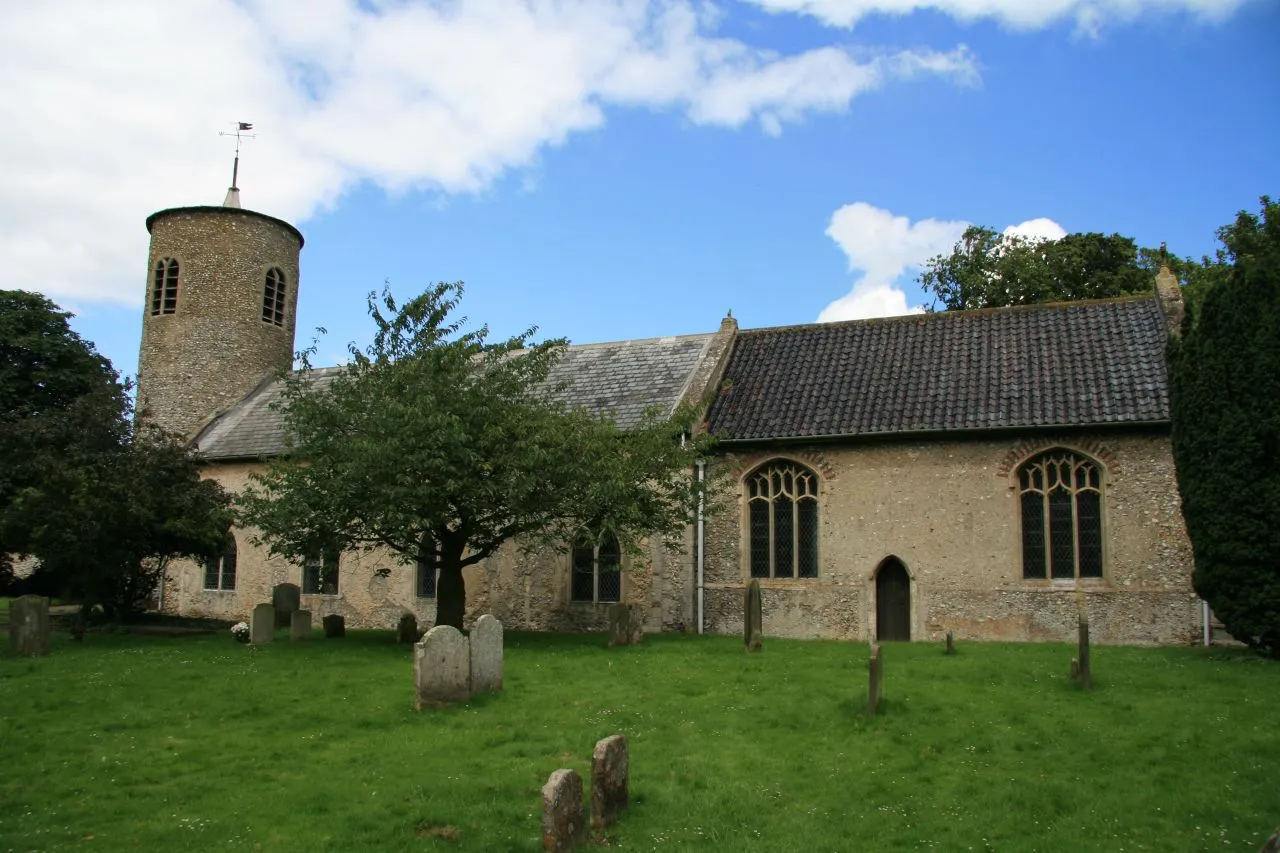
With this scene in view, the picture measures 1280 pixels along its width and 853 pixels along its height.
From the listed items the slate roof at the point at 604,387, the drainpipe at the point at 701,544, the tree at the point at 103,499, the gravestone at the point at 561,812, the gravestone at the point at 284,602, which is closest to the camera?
the gravestone at the point at 561,812

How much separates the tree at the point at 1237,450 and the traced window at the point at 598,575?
11.8m

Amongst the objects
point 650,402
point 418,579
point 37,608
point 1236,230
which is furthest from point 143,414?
point 1236,230

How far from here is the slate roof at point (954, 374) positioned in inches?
795

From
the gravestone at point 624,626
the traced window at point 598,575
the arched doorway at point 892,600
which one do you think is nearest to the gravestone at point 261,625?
the traced window at point 598,575

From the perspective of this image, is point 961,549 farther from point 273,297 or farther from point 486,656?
point 273,297

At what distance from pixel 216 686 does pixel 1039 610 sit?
585 inches

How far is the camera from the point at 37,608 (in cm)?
1736

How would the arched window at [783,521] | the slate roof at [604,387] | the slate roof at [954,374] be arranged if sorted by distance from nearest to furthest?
the slate roof at [954,374]
the arched window at [783,521]
the slate roof at [604,387]

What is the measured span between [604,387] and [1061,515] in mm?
11460

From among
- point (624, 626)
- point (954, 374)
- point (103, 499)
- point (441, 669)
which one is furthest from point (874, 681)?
point (103, 499)

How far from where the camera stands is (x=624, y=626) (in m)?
18.6

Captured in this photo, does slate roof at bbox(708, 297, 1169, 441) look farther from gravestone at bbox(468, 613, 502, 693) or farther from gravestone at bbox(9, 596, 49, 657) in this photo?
gravestone at bbox(9, 596, 49, 657)

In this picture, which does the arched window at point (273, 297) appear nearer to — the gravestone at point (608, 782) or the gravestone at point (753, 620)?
the gravestone at point (753, 620)

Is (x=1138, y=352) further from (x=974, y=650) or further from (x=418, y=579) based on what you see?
(x=418, y=579)
